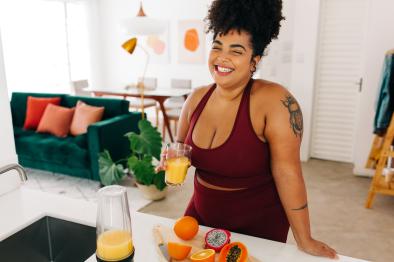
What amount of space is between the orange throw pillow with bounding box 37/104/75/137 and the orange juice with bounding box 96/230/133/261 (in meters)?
3.63

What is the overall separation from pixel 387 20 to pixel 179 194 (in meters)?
2.80

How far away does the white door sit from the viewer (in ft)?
14.2

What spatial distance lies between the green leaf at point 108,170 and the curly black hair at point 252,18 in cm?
244

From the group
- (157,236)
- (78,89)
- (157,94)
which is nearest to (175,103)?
(157,94)

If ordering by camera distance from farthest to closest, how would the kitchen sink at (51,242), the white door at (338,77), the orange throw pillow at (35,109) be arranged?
the orange throw pillow at (35,109)
the white door at (338,77)
the kitchen sink at (51,242)

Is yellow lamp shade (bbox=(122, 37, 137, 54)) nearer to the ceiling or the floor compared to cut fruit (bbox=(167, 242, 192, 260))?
nearer to the ceiling

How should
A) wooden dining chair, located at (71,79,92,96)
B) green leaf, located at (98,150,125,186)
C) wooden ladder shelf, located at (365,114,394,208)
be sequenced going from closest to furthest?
wooden ladder shelf, located at (365,114,394,208), green leaf, located at (98,150,125,186), wooden dining chair, located at (71,79,92,96)

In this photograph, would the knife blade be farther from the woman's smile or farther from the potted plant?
the potted plant

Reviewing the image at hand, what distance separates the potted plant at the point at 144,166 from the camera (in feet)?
11.4

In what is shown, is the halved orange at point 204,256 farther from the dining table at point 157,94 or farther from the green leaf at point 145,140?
the dining table at point 157,94

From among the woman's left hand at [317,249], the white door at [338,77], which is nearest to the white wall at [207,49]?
the white door at [338,77]

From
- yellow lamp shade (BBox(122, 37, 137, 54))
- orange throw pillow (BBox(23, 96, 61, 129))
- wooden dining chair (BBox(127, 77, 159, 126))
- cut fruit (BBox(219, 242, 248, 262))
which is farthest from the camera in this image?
wooden dining chair (BBox(127, 77, 159, 126))

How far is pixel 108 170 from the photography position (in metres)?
3.50

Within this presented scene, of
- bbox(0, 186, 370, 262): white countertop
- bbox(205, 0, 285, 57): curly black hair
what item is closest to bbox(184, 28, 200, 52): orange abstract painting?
bbox(0, 186, 370, 262): white countertop
